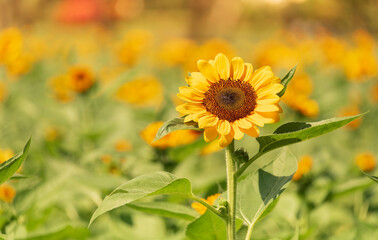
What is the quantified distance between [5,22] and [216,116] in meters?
4.46

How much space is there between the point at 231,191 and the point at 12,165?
14.1 inches

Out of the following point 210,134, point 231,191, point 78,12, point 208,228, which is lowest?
point 78,12

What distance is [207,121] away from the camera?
868mm

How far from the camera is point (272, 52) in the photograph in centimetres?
361

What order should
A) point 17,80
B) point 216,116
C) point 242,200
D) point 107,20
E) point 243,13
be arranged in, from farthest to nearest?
point 243,13
point 107,20
point 17,80
point 242,200
point 216,116

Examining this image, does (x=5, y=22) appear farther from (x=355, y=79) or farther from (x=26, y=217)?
(x=26, y=217)

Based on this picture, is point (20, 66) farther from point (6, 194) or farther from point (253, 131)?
point (253, 131)

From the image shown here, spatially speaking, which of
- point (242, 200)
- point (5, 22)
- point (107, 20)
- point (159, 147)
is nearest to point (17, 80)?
point (5, 22)

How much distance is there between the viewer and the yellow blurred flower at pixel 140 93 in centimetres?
319

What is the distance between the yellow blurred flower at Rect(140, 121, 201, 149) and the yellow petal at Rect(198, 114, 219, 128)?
0.61m

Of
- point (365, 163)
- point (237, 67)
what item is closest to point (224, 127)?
point (237, 67)

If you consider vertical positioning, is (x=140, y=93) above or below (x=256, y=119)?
below

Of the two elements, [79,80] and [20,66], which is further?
[20,66]

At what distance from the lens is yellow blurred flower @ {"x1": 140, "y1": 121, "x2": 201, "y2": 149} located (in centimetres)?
151
